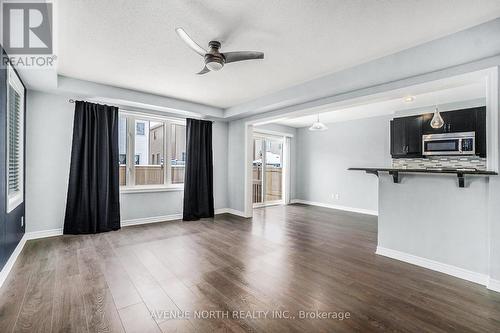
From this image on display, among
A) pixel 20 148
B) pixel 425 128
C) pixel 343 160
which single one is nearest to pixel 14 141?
pixel 20 148

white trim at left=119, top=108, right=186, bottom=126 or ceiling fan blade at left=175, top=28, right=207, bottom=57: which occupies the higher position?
ceiling fan blade at left=175, top=28, right=207, bottom=57

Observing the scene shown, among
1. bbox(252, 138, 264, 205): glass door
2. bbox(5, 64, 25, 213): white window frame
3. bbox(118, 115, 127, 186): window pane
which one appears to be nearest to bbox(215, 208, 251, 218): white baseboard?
bbox(252, 138, 264, 205): glass door

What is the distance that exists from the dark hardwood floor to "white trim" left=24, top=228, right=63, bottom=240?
16cm

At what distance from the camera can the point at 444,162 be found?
16.0 ft

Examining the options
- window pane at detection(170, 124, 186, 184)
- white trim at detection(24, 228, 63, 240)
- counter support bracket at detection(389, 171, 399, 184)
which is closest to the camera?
counter support bracket at detection(389, 171, 399, 184)

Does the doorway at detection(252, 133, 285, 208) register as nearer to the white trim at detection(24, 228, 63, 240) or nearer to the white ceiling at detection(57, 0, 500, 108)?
the white ceiling at detection(57, 0, 500, 108)

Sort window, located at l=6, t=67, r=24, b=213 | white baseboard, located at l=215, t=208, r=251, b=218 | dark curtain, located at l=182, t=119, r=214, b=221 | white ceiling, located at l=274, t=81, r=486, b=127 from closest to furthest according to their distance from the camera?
window, located at l=6, t=67, r=24, b=213, white ceiling, located at l=274, t=81, r=486, b=127, dark curtain, located at l=182, t=119, r=214, b=221, white baseboard, located at l=215, t=208, r=251, b=218

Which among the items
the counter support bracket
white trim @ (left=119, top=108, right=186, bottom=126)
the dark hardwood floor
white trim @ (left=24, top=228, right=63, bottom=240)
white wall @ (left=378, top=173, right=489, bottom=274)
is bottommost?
the dark hardwood floor

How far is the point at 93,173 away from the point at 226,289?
3.21m

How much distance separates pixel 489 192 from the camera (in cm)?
237

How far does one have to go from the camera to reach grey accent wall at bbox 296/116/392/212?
594cm

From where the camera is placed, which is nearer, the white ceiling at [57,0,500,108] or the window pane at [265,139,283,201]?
the white ceiling at [57,0,500,108]

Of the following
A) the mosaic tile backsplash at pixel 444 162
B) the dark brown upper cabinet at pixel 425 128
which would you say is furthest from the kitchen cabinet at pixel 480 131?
the mosaic tile backsplash at pixel 444 162

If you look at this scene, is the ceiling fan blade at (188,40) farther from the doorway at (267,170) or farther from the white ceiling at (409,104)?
the doorway at (267,170)
